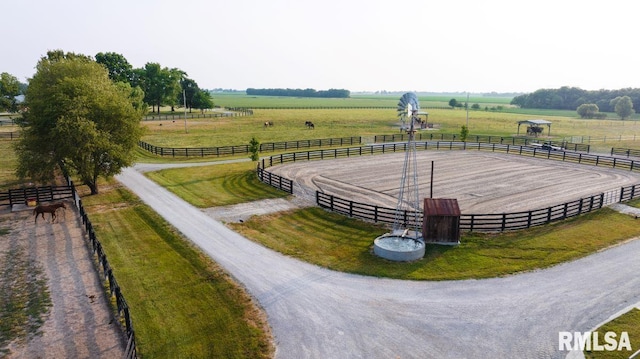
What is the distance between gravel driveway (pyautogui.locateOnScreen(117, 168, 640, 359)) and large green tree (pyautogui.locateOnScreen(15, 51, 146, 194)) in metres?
14.1

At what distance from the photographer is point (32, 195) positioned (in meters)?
26.9

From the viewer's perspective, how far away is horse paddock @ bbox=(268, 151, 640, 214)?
1099 inches

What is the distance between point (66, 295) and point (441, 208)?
16.2 m

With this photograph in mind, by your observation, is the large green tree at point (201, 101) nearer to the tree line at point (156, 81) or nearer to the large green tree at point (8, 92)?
the tree line at point (156, 81)

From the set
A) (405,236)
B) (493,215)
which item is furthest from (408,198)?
(405,236)

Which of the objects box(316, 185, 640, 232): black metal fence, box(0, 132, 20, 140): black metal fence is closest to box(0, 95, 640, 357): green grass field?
box(316, 185, 640, 232): black metal fence

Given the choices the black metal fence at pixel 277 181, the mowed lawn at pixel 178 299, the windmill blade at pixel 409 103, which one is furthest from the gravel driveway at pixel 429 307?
the black metal fence at pixel 277 181

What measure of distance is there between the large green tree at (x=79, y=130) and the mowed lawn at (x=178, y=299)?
748cm

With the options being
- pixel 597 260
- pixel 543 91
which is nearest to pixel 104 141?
pixel 597 260

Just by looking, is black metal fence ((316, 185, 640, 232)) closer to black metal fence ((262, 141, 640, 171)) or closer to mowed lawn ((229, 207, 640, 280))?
mowed lawn ((229, 207, 640, 280))

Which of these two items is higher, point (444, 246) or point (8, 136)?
point (8, 136)

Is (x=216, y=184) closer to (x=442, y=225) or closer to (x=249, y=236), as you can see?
(x=249, y=236)

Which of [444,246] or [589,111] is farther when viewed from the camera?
[589,111]

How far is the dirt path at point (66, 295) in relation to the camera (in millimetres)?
11898
